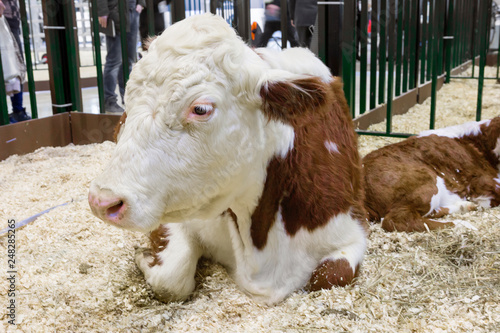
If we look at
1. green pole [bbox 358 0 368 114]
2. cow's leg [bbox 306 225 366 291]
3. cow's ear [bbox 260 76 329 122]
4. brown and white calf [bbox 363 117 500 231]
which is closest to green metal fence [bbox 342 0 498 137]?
green pole [bbox 358 0 368 114]

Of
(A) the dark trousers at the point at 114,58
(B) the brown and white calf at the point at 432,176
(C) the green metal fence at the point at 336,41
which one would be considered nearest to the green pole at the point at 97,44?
(C) the green metal fence at the point at 336,41

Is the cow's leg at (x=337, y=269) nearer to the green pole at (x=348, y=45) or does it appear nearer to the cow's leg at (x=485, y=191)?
the cow's leg at (x=485, y=191)

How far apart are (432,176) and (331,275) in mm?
1204

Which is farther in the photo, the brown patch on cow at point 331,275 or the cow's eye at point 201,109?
the brown patch on cow at point 331,275

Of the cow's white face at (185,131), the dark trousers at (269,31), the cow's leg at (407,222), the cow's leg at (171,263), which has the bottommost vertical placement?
the cow's leg at (407,222)

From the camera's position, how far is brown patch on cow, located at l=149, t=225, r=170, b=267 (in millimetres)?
1848

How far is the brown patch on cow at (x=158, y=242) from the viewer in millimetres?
1848

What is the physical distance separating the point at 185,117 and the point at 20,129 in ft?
8.70

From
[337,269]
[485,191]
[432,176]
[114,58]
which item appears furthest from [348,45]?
[114,58]

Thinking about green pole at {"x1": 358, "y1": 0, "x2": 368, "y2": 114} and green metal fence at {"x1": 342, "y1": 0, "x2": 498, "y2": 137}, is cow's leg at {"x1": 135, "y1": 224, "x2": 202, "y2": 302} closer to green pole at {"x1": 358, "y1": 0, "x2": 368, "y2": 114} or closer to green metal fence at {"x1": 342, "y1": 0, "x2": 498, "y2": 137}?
green metal fence at {"x1": 342, "y1": 0, "x2": 498, "y2": 137}

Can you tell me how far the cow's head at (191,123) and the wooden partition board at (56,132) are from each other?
7.90ft

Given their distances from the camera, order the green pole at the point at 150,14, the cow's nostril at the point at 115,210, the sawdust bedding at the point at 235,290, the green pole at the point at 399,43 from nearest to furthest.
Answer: the cow's nostril at the point at 115,210 → the sawdust bedding at the point at 235,290 → the green pole at the point at 150,14 → the green pole at the point at 399,43

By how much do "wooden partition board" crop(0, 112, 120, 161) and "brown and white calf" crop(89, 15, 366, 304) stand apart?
2.03 m

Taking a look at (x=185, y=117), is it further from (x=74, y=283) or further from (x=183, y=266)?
(x=74, y=283)
